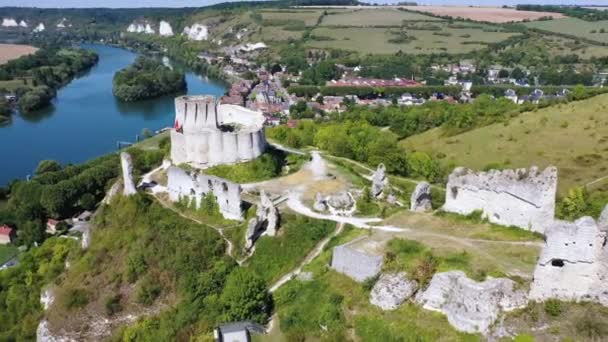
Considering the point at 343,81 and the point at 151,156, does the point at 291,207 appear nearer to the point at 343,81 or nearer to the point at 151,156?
the point at 151,156

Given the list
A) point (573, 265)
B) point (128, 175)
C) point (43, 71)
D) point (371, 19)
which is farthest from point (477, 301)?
point (371, 19)

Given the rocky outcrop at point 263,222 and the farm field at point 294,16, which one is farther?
the farm field at point 294,16

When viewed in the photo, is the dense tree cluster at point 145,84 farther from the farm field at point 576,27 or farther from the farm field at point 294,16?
the farm field at point 576,27

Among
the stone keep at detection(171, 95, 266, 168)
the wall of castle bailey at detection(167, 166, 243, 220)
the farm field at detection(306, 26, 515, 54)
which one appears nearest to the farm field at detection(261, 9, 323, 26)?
the farm field at detection(306, 26, 515, 54)

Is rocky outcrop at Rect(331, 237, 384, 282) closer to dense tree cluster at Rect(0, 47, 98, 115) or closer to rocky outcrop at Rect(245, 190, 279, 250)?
rocky outcrop at Rect(245, 190, 279, 250)

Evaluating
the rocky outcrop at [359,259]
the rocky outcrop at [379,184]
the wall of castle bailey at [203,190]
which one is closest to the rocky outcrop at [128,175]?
the wall of castle bailey at [203,190]

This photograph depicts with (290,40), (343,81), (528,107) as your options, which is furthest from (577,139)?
(290,40)
